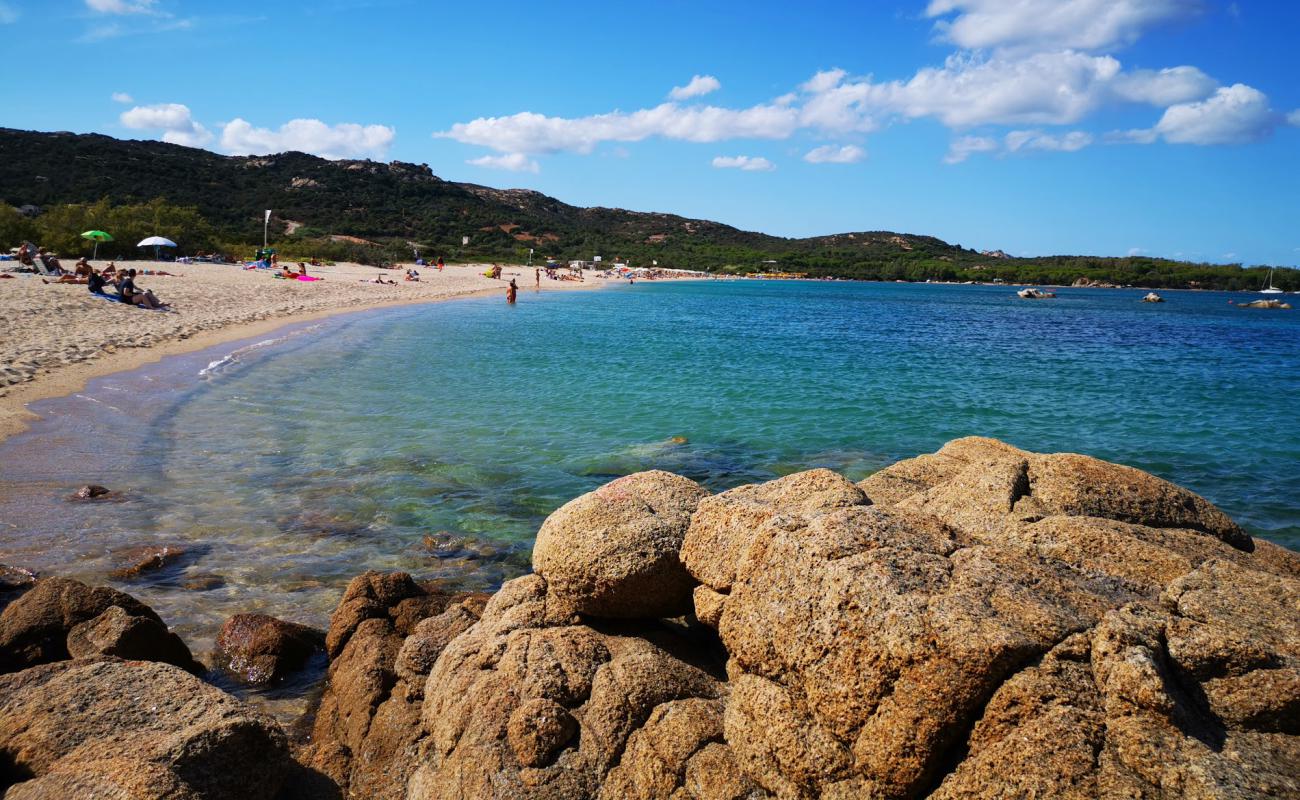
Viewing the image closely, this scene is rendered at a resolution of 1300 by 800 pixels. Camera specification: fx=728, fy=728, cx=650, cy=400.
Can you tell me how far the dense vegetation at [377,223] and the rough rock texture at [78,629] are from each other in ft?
146

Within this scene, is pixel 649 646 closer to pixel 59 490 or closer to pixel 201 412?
pixel 59 490

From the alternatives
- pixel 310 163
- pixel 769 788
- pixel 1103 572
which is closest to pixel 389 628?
pixel 769 788

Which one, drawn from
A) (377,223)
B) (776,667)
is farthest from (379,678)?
(377,223)

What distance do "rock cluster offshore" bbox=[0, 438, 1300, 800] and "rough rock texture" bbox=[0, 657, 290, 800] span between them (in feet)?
0.05

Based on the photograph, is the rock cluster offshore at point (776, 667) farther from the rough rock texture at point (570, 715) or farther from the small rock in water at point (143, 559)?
the small rock in water at point (143, 559)

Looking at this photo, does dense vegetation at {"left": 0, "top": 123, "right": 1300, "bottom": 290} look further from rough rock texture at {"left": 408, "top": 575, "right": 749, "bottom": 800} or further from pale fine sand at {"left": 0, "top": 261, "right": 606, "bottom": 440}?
rough rock texture at {"left": 408, "top": 575, "right": 749, "bottom": 800}

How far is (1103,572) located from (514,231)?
409ft

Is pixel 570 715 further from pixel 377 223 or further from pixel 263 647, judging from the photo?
pixel 377 223

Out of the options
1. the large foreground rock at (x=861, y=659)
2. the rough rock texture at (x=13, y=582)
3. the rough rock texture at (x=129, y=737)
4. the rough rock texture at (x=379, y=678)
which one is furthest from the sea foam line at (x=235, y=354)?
the rough rock texture at (x=129, y=737)

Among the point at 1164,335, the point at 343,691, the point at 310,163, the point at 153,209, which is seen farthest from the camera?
the point at 310,163

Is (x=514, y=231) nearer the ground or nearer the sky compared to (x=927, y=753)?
nearer the sky

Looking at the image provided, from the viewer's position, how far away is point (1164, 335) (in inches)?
1826

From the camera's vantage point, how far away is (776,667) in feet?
13.5

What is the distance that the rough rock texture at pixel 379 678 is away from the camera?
503cm
